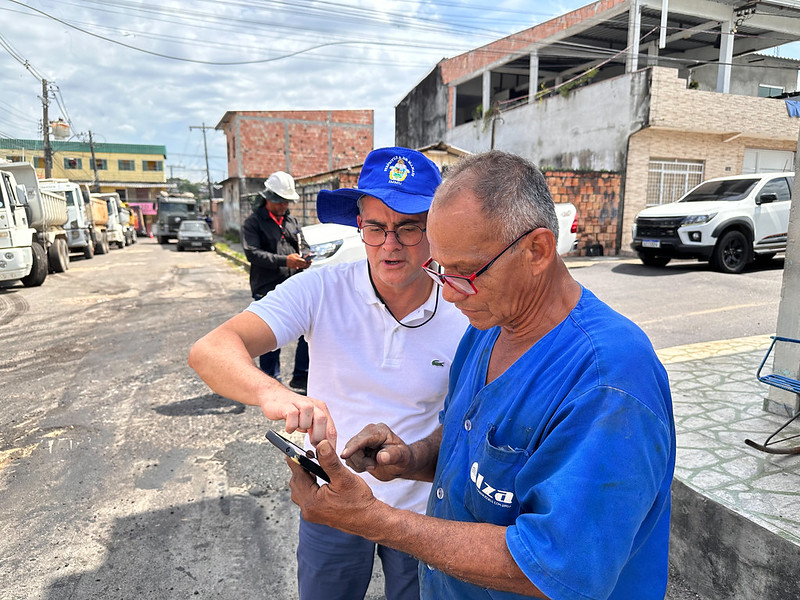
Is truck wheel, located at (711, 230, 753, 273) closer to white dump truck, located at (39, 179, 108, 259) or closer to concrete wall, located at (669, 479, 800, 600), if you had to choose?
concrete wall, located at (669, 479, 800, 600)

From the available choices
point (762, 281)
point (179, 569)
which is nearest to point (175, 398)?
point (179, 569)

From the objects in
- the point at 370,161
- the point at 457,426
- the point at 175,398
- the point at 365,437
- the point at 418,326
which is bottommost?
the point at 175,398

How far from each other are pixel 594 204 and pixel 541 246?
624 inches

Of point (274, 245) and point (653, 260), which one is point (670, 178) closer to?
point (653, 260)

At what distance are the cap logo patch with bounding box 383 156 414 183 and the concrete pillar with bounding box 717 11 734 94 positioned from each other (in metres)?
19.4

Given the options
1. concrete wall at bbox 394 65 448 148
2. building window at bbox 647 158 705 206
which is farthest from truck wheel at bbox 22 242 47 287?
concrete wall at bbox 394 65 448 148

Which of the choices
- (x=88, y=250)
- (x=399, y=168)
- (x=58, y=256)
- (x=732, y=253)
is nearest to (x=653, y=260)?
(x=732, y=253)

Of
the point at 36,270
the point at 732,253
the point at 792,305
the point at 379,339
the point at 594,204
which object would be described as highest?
the point at 594,204

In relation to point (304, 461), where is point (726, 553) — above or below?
below

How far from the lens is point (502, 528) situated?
1015 millimetres

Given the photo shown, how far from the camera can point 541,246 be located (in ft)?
3.70

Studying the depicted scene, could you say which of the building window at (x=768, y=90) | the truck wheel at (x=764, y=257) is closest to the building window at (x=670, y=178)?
the truck wheel at (x=764, y=257)

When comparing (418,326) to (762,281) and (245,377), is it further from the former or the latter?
(762,281)

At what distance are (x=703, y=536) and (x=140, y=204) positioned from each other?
2360 inches
